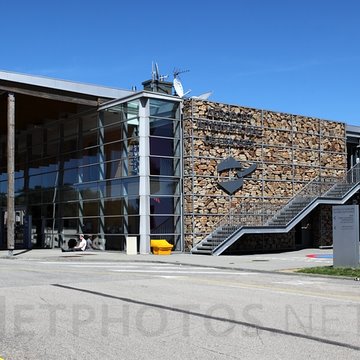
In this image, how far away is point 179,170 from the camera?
30438 millimetres

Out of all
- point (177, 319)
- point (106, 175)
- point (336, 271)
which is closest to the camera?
point (177, 319)

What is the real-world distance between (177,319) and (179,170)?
21.7 m

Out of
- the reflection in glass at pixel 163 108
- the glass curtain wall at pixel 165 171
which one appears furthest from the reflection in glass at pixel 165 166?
the reflection in glass at pixel 163 108

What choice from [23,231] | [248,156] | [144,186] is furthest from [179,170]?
[23,231]

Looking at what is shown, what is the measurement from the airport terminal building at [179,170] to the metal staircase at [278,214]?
67 millimetres

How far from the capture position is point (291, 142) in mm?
34250

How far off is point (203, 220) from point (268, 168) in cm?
565

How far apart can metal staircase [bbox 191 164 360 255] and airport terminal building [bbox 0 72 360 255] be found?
7cm

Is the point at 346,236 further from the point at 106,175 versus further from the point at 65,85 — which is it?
the point at 65,85

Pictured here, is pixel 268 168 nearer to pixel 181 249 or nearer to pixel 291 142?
pixel 291 142

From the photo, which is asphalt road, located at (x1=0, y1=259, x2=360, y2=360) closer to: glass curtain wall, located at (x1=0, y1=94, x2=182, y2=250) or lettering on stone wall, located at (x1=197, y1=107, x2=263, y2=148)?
glass curtain wall, located at (x1=0, y1=94, x2=182, y2=250)

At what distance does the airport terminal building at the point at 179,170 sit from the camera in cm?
2958

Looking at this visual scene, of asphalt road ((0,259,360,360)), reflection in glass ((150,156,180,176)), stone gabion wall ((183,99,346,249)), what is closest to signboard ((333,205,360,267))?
asphalt road ((0,259,360,360))

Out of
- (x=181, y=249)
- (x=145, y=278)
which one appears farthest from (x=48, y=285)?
(x=181, y=249)
